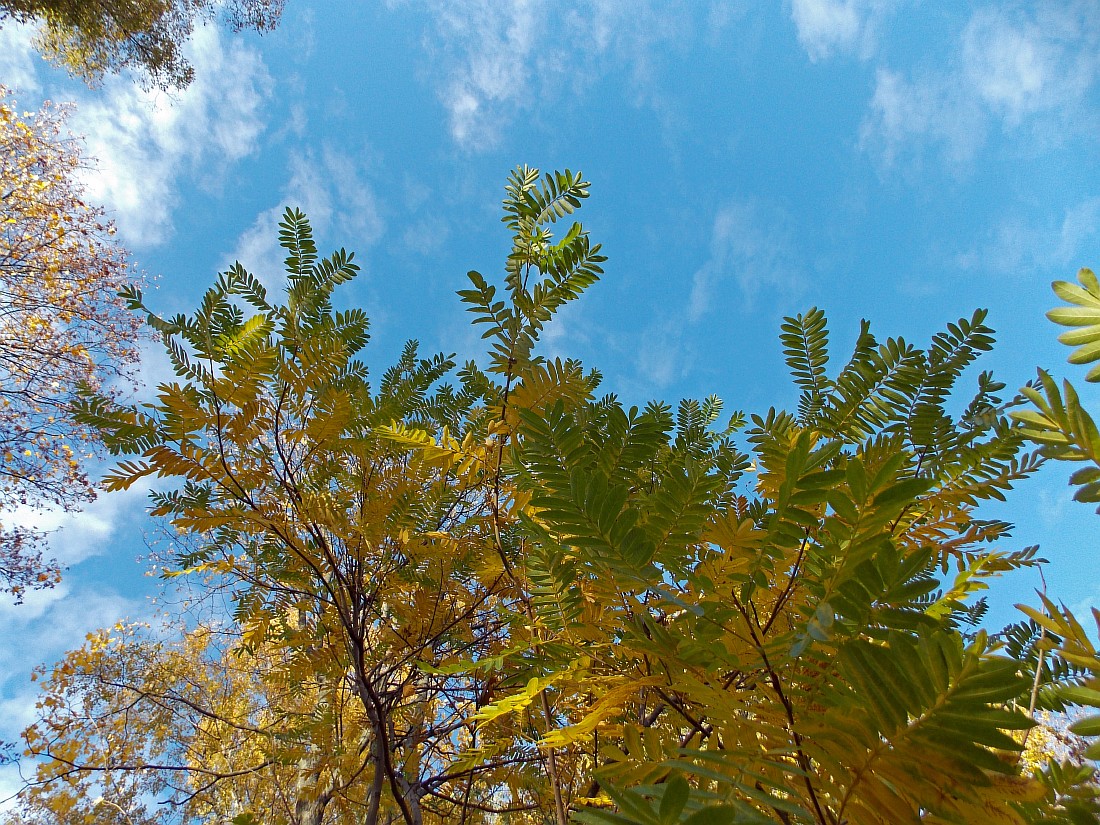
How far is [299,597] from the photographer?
2371 mm

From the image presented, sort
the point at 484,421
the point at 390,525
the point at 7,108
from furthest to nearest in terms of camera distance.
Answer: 1. the point at 7,108
2. the point at 390,525
3. the point at 484,421

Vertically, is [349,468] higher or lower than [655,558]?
higher

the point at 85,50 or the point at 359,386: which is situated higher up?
the point at 85,50

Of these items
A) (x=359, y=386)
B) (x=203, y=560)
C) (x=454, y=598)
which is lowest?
(x=454, y=598)

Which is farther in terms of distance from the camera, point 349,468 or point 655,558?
point 349,468

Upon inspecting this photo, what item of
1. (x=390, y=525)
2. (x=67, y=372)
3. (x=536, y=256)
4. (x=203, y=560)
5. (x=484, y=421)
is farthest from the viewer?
(x=67, y=372)

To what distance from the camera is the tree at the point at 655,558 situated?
1.25 feet

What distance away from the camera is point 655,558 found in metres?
0.61

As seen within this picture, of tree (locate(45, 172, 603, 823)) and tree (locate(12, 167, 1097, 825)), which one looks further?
tree (locate(45, 172, 603, 823))

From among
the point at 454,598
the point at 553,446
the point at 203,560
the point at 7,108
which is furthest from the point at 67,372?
the point at 553,446

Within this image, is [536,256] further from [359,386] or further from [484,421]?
[359,386]

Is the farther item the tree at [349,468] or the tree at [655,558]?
the tree at [349,468]

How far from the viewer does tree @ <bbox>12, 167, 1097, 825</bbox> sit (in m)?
0.38

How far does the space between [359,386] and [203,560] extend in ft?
3.39
